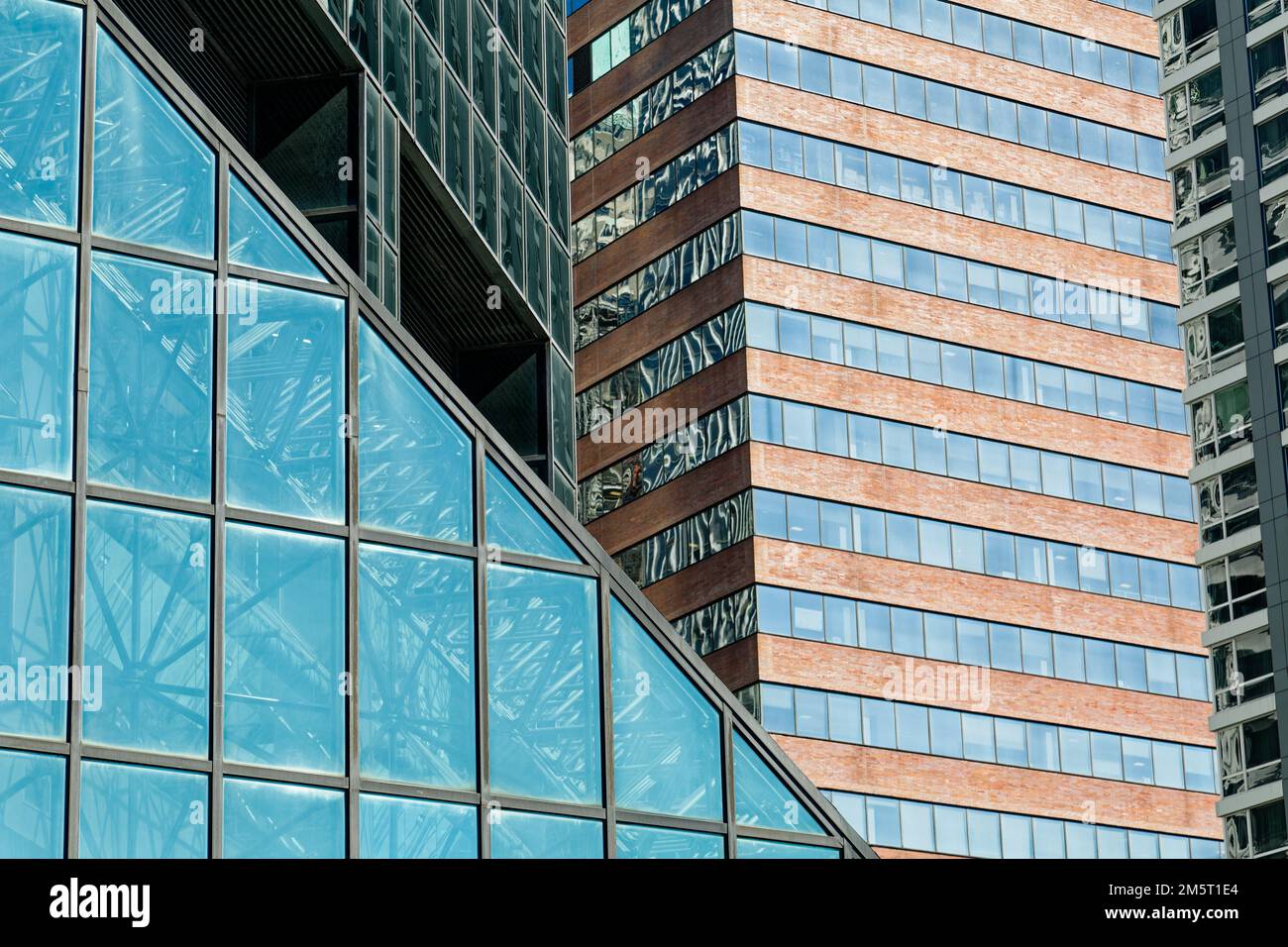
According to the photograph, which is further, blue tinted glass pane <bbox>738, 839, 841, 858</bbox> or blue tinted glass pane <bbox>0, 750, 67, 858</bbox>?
blue tinted glass pane <bbox>738, 839, 841, 858</bbox>

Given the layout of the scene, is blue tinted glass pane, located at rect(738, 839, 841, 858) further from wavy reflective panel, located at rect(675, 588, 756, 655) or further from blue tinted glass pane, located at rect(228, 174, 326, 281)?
wavy reflective panel, located at rect(675, 588, 756, 655)

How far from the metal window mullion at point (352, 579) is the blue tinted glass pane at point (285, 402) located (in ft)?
0.31

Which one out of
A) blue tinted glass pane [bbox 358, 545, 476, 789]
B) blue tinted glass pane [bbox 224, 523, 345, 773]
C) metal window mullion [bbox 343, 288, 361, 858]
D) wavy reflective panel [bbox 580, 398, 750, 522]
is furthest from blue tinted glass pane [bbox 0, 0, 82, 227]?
wavy reflective panel [bbox 580, 398, 750, 522]

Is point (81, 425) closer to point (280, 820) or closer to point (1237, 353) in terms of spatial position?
point (280, 820)

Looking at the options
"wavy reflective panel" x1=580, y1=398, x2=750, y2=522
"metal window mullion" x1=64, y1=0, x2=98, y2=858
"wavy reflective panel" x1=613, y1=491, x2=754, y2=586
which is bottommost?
"metal window mullion" x1=64, y1=0, x2=98, y2=858

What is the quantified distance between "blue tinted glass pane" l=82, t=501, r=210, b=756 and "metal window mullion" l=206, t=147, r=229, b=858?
9cm

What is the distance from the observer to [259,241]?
23.7m

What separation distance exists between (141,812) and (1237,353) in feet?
219

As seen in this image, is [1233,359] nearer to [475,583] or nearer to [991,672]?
[991,672]

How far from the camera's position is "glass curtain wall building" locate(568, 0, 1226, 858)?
77.9m

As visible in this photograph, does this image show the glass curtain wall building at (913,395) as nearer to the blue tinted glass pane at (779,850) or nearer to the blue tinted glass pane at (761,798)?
the blue tinted glass pane at (761,798)

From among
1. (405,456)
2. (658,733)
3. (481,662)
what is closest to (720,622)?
(658,733)

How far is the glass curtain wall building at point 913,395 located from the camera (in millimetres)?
77938

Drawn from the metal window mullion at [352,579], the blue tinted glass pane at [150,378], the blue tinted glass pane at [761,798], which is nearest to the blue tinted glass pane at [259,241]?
the metal window mullion at [352,579]
